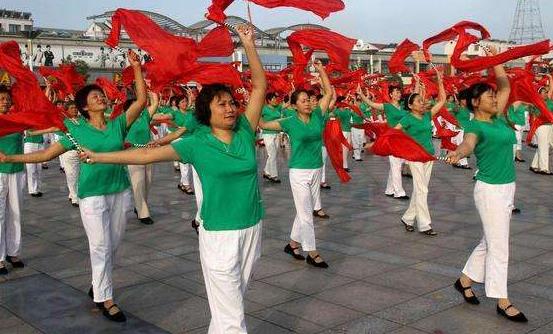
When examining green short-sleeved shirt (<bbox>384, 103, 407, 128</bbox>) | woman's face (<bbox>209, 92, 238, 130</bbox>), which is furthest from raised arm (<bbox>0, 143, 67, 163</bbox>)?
green short-sleeved shirt (<bbox>384, 103, 407, 128</bbox>)

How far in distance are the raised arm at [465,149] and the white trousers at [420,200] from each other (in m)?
3.15

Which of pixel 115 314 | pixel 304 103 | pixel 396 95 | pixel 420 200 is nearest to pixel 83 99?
pixel 115 314

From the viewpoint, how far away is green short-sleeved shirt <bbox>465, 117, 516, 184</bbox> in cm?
489

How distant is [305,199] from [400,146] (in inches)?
71.9

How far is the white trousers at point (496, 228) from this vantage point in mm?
4863

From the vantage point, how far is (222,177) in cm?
361

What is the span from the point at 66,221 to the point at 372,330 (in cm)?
632

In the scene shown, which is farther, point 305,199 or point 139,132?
point 139,132

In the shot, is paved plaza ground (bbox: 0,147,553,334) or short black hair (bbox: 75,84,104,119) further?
short black hair (bbox: 75,84,104,119)

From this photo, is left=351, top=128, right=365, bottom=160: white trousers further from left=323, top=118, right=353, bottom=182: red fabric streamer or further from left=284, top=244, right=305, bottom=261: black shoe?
left=284, top=244, right=305, bottom=261: black shoe

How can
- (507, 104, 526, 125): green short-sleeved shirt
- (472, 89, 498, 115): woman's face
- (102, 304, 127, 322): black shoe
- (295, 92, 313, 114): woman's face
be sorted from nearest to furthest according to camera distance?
1. (472, 89, 498, 115): woman's face
2. (102, 304, 127, 322): black shoe
3. (295, 92, 313, 114): woman's face
4. (507, 104, 526, 125): green short-sleeved shirt

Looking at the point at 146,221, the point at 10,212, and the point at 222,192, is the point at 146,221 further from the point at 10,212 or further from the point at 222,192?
the point at 222,192

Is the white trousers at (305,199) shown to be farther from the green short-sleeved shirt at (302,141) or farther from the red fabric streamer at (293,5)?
the red fabric streamer at (293,5)

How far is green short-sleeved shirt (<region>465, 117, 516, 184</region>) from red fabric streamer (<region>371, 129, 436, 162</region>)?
15.4 inches
